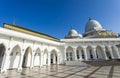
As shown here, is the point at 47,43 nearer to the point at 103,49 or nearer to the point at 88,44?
the point at 88,44

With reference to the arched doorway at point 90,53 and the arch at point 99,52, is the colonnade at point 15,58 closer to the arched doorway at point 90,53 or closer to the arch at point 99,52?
the arched doorway at point 90,53

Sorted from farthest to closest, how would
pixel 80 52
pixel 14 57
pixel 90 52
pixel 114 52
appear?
pixel 90 52
pixel 114 52
pixel 80 52
pixel 14 57

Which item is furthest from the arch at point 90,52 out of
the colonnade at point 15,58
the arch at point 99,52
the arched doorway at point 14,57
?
the arched doorway at point 14,57

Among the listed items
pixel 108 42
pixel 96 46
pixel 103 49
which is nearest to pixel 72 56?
pixel 96 46

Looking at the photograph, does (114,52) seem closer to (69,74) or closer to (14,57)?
(69,74)

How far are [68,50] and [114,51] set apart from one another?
15032mm


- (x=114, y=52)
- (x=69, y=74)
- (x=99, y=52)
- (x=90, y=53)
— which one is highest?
(x=99, y=52)

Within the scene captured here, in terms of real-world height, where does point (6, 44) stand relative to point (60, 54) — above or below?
above

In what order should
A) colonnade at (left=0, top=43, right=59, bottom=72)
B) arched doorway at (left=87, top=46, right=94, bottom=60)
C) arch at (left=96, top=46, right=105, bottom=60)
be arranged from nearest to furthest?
colonnade at (left=0, top=43, right=59, bottom=72), arched doorway at (left=87, top=46, right=94, bottom=60), arch at (left=96, top=46, right=105, bottom=60)

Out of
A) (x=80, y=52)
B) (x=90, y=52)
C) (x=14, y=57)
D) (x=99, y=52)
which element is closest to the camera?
(x=14, y=57)

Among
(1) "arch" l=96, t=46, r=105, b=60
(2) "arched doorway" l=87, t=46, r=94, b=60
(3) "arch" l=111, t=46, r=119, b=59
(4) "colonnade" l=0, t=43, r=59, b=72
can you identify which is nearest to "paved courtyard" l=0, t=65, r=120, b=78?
(4) "colonnade" l=0, t=43, r=59, b=72

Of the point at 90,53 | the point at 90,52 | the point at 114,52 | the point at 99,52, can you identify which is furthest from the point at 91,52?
the point at 114,52

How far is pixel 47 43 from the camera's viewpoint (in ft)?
65.4

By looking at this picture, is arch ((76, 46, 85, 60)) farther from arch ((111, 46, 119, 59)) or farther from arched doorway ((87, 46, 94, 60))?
arch ((111, 46, 119, 59))
